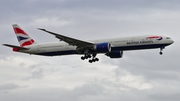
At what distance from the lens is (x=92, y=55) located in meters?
93.8

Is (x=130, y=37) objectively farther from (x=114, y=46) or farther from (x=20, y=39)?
(x=20, y=39)

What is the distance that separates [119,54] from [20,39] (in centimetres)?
1840

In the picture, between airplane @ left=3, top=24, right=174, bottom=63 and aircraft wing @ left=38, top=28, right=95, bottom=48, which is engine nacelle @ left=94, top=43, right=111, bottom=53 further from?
aircraft wing @ left=38, top=28, right=95, bottom=48

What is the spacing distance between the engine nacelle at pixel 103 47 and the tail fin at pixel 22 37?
573 inches

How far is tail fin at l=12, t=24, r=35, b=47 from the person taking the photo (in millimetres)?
98188

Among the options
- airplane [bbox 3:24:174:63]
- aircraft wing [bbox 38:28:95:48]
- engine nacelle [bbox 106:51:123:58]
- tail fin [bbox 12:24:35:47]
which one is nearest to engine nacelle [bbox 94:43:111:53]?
airplane [bbox 3:24:174:63]

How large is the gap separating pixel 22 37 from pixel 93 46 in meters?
16.2

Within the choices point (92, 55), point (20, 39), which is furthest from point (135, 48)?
point (20, 39)

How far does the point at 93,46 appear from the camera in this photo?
89875 mm

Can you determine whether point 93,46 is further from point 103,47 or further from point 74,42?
point 74,42

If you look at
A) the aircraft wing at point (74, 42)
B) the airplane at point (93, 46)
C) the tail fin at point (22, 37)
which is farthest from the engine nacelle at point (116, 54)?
the tail fin at point (22, 37)

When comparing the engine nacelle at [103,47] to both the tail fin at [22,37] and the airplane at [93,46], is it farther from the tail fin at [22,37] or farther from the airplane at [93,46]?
the tail fin at [22,37]

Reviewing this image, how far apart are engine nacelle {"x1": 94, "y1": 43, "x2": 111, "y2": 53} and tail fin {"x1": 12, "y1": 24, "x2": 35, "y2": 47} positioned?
1456 centimetres

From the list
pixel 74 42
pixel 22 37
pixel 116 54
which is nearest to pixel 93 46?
pixel 74 42
